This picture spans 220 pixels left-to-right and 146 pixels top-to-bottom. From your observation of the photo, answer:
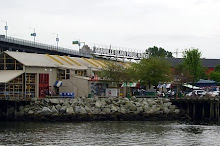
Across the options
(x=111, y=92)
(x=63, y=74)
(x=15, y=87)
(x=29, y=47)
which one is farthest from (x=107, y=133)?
(x=29, y=47)

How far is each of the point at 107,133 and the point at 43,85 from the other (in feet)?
96.6

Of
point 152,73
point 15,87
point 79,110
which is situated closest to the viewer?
point 79,110

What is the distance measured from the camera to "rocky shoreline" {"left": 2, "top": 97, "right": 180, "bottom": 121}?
221 ft

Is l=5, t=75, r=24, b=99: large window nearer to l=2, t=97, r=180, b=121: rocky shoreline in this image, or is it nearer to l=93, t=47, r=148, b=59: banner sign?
l=2, t=97, r=180, b=121: rocky shoreline

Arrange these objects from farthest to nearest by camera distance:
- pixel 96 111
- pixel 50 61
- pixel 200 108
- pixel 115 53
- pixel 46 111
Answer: pixel 115 53, pixel 50 61, pixel 200 108, pixel 96 111, pixel 46 111

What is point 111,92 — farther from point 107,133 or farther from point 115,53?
point 115,53

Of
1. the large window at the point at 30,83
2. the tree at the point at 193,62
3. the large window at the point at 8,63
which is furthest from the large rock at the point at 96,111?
the tree at the point at 193,62

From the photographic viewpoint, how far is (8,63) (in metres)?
79.4

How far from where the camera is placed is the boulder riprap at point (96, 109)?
6750cm

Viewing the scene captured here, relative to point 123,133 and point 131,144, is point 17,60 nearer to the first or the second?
point 123,133

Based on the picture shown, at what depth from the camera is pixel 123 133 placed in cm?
5334

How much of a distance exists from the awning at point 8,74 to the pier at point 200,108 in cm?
2446

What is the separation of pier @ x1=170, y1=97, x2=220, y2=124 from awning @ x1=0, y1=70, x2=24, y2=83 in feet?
80.3

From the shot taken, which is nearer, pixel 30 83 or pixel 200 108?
pixel 200 108
